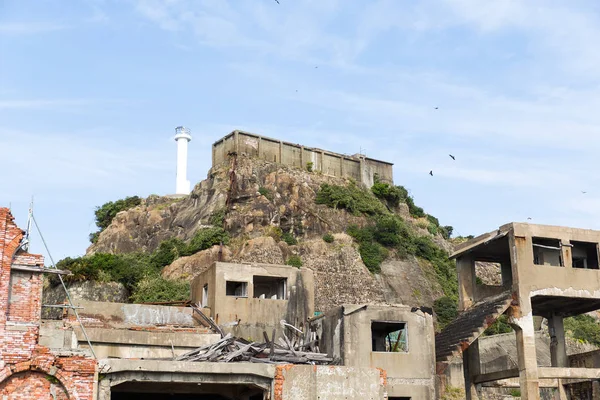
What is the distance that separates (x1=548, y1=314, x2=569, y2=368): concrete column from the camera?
33125 mm

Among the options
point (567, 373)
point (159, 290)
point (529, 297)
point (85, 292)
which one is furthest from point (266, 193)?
Answer: point (567, 373)

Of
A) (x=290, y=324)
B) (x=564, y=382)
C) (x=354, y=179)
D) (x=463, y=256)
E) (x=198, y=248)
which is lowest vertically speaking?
(x=564, y=382)

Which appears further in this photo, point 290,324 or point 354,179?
point 354,179

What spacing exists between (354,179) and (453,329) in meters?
38.6

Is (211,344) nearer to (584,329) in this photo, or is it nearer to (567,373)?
(567,373)

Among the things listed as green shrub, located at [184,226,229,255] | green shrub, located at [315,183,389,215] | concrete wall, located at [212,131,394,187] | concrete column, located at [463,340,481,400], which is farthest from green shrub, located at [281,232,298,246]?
concrete column, located at [463,340,481,400]

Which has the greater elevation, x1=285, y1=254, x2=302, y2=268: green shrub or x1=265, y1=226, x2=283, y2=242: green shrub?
x1=265, y1=226, x2=283, y2=242: green shrub

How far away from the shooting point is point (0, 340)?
22094mm

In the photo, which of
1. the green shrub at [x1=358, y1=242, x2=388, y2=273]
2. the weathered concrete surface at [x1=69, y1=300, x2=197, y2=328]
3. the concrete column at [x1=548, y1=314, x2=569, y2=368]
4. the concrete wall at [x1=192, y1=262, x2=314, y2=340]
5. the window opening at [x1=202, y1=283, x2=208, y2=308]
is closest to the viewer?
the weathered concrete surface at [x1=69, y1=300, x2=197, y2=328]

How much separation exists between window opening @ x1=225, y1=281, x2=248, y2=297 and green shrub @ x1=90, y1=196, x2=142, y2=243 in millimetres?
35231

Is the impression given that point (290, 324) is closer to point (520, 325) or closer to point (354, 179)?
point (520, 325)

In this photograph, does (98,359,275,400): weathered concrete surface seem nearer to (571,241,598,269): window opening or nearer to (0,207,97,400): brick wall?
(0,207,97,400): brick wall

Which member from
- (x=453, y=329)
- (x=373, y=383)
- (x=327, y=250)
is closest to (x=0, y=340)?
(x=373, y=383)

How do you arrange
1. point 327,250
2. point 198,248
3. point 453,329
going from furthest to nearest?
1. point 327,250
2. point 198,248
3. point 453,329
